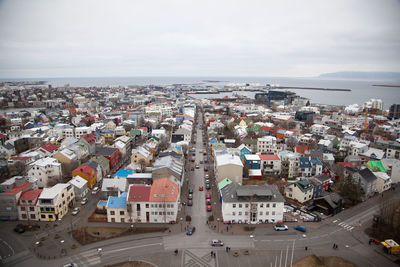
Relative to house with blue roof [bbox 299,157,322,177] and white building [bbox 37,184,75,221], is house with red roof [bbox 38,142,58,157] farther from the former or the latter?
house with blue roof [bbox 299,157,322,177]

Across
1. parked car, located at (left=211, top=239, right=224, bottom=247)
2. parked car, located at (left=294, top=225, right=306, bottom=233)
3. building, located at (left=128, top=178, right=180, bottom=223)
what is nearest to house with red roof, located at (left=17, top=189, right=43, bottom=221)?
building, located at (left=128, top=178, right=180, bottom=223)

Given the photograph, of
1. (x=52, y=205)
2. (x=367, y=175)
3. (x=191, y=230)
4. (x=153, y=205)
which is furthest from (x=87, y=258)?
(x=367, y=175)

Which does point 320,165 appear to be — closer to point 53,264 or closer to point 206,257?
point 206,257

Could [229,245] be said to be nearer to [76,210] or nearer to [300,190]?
[300,190]

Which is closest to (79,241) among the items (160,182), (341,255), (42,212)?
(42,212)

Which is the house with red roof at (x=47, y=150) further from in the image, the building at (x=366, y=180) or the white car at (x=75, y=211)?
the building at (x=366, y=180)

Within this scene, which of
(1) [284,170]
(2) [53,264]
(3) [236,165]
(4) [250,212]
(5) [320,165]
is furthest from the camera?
(1) [284,170]
